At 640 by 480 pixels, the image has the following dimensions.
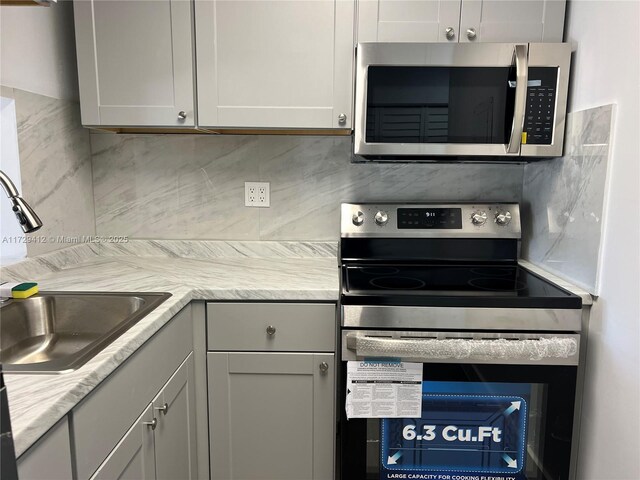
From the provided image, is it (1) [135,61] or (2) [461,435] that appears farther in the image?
(1) [135,61]

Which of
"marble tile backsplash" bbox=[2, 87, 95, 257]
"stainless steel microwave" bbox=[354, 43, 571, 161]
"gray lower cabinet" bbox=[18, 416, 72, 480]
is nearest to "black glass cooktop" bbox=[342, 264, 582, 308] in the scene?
"stainless steel microwave" bbox=[354, 43, 571, 161]

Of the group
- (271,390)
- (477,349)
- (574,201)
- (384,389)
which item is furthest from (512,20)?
(271,390)

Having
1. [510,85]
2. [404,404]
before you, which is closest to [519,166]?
[510,85]

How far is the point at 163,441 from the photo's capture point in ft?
3.88

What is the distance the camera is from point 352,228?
5.79ft

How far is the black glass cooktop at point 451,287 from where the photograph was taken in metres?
1.29

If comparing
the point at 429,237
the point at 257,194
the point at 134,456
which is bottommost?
the point at 134,456

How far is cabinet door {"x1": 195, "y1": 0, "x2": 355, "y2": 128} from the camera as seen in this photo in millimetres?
1514

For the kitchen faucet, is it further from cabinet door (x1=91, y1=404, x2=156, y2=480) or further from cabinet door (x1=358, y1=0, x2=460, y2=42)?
cabinet door (x1=358, y1=0, x2=460, y2=42)

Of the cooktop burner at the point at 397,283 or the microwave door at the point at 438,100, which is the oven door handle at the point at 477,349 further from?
the microwave door at the point at 438,100

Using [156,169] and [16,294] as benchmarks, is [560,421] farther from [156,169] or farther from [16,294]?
[156,169]

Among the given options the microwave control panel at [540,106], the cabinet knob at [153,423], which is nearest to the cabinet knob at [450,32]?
the microwave control panel at [540,106]

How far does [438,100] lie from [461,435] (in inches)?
42.2

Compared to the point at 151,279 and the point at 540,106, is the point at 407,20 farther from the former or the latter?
the point at 151,279
